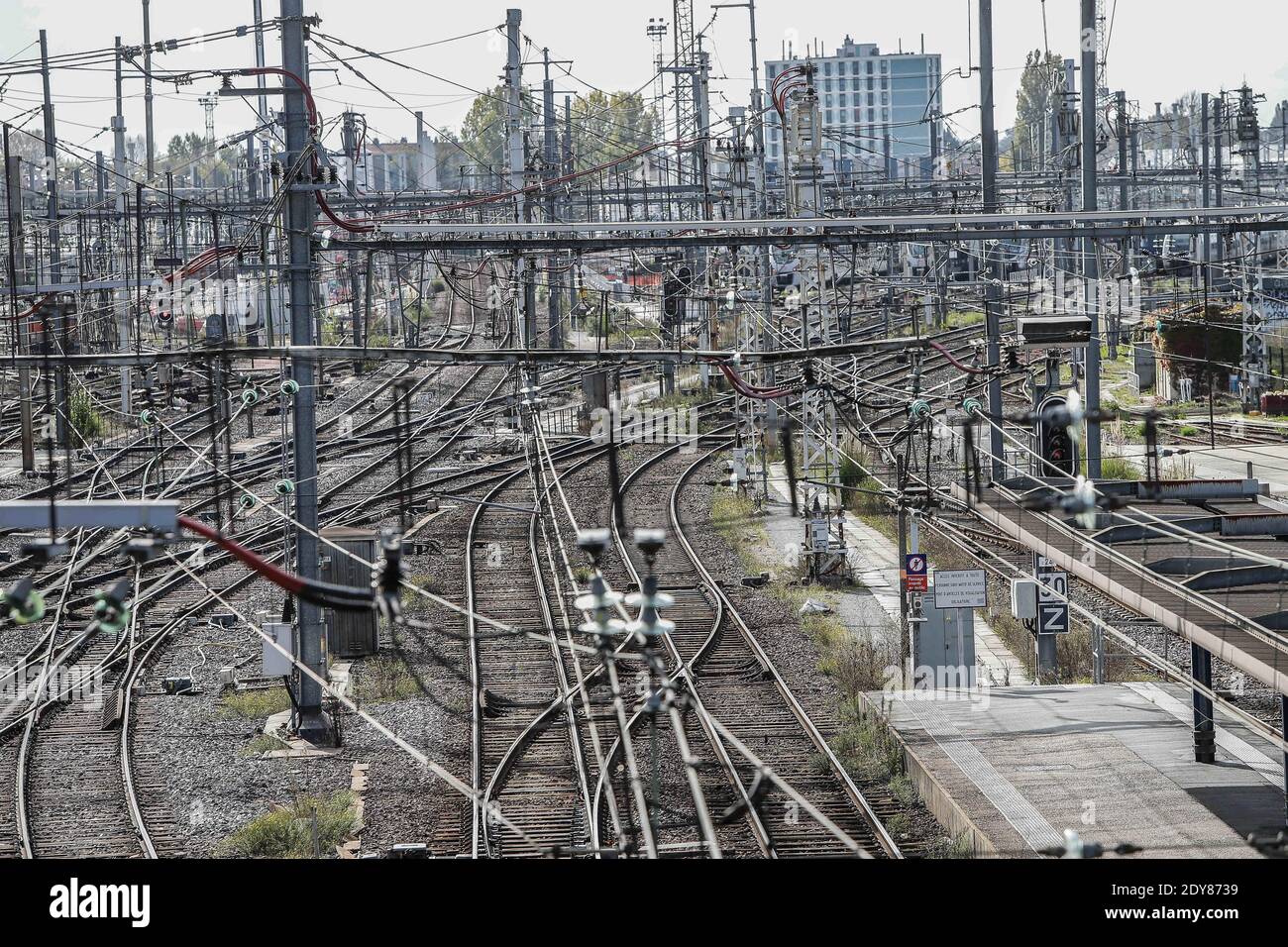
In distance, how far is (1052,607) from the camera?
38.9 ft

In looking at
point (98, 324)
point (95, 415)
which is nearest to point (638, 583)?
point (95, 415)

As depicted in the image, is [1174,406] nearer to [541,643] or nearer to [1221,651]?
[541,643]

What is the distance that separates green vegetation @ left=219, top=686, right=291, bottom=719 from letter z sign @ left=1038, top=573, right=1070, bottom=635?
5.59 meters

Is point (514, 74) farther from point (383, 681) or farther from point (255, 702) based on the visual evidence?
point (255, 702)

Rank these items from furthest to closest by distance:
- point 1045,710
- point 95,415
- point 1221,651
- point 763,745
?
point 95,415
point 1045,710
point 763,745
point 1221,651

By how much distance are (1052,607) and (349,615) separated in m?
5.52

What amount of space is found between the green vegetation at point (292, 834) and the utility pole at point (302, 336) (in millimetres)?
1537

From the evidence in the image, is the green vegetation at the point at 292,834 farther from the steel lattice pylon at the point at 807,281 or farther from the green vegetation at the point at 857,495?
the green vegetation at the point at 857,495

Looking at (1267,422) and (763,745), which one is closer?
(763,745)

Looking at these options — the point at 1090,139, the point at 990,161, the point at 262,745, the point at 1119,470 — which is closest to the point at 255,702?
the point at 262,745

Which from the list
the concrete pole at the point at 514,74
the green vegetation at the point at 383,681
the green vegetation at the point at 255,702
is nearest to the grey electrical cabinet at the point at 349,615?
the green vegetation at the point at 383,681
